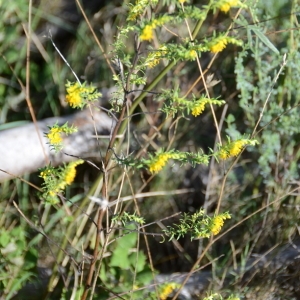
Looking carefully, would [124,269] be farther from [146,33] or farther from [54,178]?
[146,33]

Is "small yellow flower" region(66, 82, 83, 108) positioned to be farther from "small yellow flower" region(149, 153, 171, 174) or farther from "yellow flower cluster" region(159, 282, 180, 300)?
"yellow flower cluster" region(159, 282, 180, 300)

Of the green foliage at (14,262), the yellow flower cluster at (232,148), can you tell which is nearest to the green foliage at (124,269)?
the green foliage at (14,262)

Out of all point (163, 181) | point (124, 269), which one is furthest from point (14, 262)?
point (163, 181)

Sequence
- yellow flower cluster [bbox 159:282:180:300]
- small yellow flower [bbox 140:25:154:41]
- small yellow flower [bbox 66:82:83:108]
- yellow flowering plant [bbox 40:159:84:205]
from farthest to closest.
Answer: yellow flower cluster [bbox 159:282:180:300], yellow flowering plant [bbox 40:159:84:205], small yellow flower [bbox 66:82:83:108], small yellow flower [bbox 140:25:154:41]

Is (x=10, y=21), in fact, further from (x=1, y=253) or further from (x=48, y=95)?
(x=1, y=253)

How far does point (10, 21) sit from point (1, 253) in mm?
1293

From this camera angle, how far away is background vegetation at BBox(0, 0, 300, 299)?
153cm

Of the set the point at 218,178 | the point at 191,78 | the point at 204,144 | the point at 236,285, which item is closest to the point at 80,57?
the point at 191,78

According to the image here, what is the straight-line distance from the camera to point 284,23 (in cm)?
188

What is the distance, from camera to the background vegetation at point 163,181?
1528mm

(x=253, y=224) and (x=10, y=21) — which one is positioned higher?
(x=10, y=21)

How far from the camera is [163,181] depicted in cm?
202

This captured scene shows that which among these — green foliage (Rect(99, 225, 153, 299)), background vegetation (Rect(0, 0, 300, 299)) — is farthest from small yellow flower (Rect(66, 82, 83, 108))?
green foliage (Rect(99, 225, 153, 299))

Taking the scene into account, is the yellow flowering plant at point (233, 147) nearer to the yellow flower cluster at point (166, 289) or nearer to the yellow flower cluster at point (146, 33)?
the yellow flower cluster at point (146, 33)
